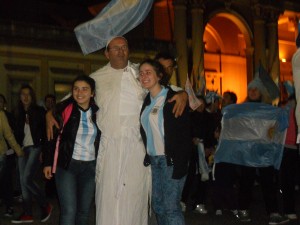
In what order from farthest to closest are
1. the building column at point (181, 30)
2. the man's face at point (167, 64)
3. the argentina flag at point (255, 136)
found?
the building column at point (181, 30)
the argentina flag at point (255, 136)
the man's face at point (167, 64)

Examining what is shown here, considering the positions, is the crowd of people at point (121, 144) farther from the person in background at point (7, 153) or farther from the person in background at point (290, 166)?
the person in background at point (290, 166)

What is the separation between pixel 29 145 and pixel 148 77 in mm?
4170

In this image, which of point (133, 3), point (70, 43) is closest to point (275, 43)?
point (70, 43)

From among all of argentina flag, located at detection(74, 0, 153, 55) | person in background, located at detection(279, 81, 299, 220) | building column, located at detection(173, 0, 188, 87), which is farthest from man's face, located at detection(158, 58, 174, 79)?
building column, located at detection(173, 0, 188, 87)

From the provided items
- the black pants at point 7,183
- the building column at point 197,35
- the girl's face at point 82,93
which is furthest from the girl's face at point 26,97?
the building column at point 197,35

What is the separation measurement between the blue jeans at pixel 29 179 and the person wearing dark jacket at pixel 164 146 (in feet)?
12.5

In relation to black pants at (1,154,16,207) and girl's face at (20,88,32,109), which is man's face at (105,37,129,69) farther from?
black pants at (1,154,16,207)

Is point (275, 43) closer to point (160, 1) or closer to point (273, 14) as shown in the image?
point (273, 14)

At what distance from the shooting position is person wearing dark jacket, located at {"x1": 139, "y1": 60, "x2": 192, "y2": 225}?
16.7 feet

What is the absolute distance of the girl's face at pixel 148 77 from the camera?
5254 mm

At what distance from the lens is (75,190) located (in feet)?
17.7

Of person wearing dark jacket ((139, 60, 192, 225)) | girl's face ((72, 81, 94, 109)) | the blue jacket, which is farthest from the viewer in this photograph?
girl's face ((72, 81, 94, 109))

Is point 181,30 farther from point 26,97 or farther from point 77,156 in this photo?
point 77,156

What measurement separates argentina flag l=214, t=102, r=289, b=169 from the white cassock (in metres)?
3.88
